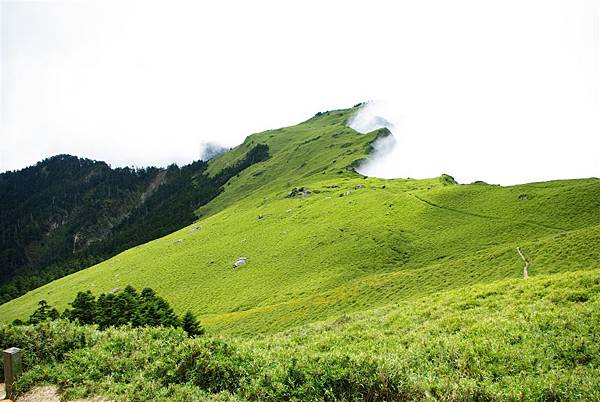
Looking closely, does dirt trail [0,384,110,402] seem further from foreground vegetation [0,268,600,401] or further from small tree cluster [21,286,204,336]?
small tree cluster [21,286,204,336]

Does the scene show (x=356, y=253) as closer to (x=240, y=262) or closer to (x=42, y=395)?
(x=240, y=262)

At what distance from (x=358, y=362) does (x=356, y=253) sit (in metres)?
73.7

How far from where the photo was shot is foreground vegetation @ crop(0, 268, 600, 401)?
13.1 metres

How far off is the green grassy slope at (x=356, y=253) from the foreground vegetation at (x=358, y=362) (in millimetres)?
26895

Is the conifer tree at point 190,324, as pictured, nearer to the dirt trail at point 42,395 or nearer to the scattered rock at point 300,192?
the dirt trail at point 42,395

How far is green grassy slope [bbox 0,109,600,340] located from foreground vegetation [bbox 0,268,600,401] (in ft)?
88.2

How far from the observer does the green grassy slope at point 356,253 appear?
177 feet

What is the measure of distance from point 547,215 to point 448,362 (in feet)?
251

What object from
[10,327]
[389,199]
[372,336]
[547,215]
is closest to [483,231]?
[547,215]

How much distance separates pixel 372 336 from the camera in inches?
993

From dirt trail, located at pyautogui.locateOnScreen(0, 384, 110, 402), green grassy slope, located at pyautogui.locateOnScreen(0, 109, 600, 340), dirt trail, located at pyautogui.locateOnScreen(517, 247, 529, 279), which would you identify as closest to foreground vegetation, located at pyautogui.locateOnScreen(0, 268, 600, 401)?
dirt trail, located at pyautogui.locateOnScreen(0, 384, 110, 402)

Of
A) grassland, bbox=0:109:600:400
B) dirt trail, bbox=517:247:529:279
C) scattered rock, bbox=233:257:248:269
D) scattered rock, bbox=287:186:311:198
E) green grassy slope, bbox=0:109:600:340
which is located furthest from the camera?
scattered rock, bbox=287:186:311:198

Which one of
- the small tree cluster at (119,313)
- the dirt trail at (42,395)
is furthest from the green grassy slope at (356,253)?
the dirt trail at (42,395)

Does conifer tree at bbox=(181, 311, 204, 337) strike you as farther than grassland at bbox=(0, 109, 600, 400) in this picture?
Yes
